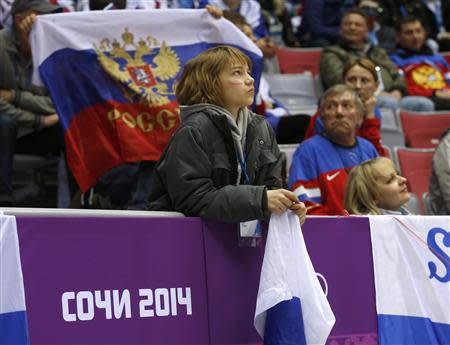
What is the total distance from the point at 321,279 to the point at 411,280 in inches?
23.9

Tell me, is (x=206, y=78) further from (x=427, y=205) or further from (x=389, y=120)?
(x=389, y=120)

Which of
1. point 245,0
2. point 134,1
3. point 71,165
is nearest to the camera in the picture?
point 71,165

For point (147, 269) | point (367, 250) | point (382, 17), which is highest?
point (147, 269)

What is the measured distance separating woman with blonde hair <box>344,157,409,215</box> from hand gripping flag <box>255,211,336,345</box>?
5.15 feet

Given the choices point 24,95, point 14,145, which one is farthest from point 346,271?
→ point 24,95

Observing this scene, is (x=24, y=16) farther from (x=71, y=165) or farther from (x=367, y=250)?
(x=367, y=250)

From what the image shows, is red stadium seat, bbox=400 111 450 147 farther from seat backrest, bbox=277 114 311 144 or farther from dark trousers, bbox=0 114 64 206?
dark trousers, bbox=0 114 64 206

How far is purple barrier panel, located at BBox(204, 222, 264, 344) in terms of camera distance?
4547 millimetres

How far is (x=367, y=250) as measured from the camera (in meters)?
5.26

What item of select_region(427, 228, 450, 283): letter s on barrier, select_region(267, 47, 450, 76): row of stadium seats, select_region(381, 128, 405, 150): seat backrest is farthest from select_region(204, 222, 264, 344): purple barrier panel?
select_region(267, 47, 450, 76): row of stadium seats

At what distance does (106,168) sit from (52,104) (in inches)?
32.8

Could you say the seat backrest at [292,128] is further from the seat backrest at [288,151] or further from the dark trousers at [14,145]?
the dark trousers at [14,145]

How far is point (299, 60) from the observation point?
11.1 m

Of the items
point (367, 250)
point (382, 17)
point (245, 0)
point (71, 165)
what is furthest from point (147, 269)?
point (382, 17)
